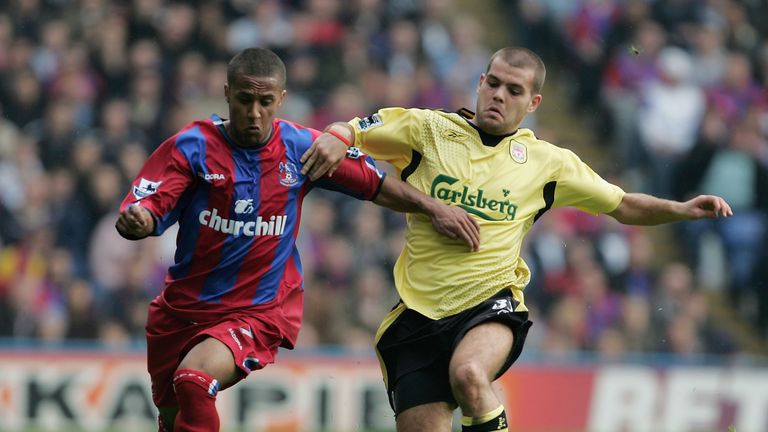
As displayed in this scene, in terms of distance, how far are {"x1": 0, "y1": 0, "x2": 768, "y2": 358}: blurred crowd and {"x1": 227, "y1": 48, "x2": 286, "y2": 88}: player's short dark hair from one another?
6599 millimetres

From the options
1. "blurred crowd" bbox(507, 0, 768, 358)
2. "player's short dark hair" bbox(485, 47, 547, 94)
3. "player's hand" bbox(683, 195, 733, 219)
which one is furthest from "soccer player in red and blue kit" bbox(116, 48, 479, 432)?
"blurred crowd" bbox(507, 0, 768, 358)

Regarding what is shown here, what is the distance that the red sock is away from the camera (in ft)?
22.5

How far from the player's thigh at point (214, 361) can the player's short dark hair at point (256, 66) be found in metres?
1.34

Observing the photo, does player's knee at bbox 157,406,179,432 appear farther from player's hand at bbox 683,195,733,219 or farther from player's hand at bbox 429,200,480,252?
player's hand at bbox 683,195,733,219

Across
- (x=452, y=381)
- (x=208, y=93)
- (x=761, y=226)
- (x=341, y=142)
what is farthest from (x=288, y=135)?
(x=761, y=226)

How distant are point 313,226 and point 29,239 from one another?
9.16 feet

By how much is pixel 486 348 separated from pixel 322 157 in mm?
1314

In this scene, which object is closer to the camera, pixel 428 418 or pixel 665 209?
pixel 428 418

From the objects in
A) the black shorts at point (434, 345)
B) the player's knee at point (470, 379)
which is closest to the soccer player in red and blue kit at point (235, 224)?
the black shorts at point (434, 345)

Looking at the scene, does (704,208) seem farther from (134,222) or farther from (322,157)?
(134,222)

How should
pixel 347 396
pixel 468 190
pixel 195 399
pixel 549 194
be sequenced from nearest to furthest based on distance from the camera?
pixel 195 399 → pixel 468 190 → pixel 549 194 → pixel 347 396

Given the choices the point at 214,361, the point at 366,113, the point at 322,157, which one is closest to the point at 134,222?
the point at 214,361

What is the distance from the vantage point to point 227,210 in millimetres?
7164

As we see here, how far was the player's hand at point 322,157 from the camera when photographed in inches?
287
